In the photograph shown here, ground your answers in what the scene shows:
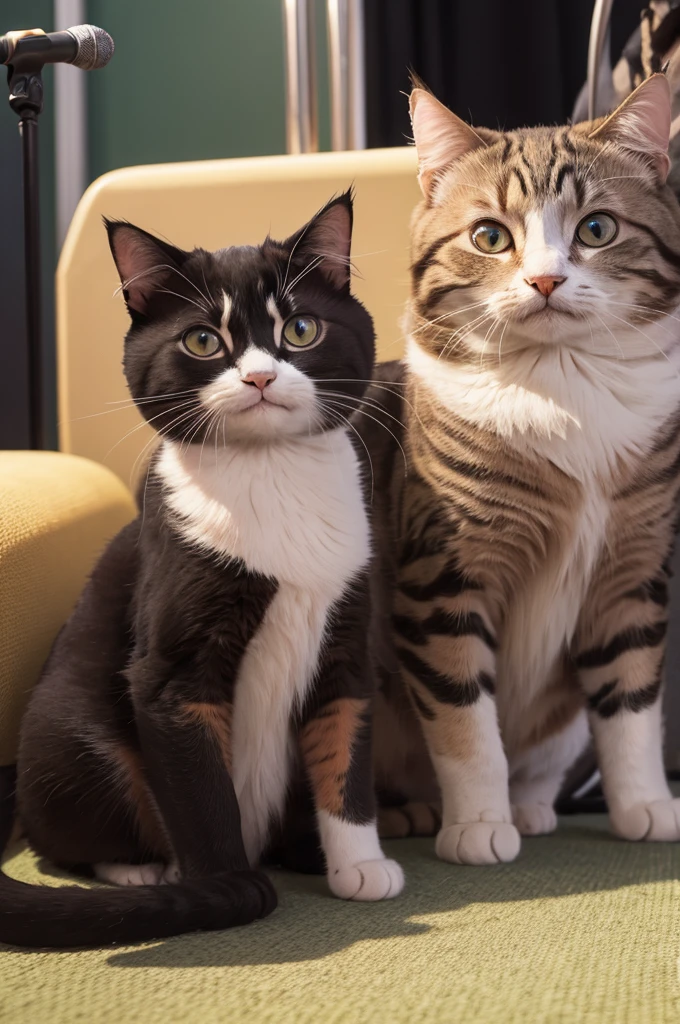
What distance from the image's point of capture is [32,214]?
1376 mm

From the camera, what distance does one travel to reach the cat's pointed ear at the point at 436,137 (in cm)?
117

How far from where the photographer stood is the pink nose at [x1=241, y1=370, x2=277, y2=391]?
2.92 feet

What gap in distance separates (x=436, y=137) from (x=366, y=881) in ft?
2.73

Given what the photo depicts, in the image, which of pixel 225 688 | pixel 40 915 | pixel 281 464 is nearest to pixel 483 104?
pixel 281 464

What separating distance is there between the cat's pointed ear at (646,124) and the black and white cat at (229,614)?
35 cm

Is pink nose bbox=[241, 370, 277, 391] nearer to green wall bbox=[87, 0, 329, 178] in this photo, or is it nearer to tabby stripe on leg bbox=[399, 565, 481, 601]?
tabby stripe on leg bbox=[399, 565, 481, 601]

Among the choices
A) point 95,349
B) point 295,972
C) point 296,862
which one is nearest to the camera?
point 295,972

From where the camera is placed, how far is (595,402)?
1097mm

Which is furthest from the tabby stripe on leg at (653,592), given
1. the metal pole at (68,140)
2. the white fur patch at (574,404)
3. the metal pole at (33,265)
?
the metal pole at (68,140)

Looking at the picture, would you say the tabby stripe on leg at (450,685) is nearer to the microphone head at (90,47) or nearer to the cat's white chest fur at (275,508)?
the cat's white chest fur at (275,508)

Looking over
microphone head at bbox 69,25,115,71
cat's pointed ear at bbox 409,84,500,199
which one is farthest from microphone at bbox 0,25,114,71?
cat's pointed ear at bbox 409,84,500,199

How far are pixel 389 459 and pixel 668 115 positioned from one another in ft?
1.68

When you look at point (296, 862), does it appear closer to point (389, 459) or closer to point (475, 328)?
point (389, 459)

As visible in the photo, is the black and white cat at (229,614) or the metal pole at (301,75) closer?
the black and white cat at (229,614)
